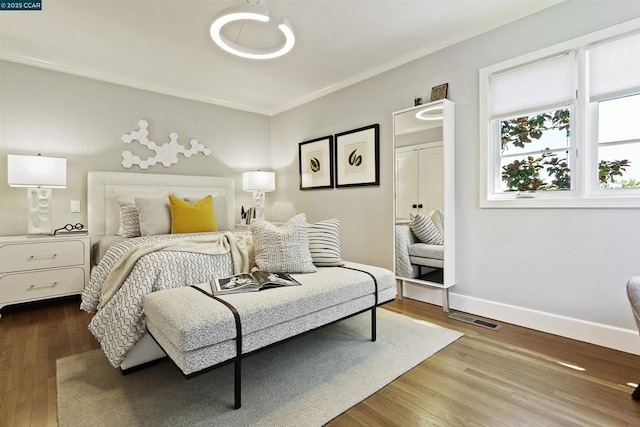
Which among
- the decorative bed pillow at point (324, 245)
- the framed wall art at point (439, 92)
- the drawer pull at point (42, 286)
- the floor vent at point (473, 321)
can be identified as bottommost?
the floor vent at point (473, 321)

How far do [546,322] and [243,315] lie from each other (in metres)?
2.29

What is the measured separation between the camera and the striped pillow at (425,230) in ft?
9.43

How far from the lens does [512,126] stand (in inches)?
103

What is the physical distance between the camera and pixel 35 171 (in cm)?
290

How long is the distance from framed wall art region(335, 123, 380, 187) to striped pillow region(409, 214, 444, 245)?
71 cm

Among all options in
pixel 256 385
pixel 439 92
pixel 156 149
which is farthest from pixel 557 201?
pixel 156 149

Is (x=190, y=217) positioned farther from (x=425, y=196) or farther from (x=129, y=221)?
(x=425, y=196)

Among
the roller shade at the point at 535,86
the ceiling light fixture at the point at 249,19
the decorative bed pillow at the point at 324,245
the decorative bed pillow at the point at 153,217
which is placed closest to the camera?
the ceiling light fixture at the point at 249,19

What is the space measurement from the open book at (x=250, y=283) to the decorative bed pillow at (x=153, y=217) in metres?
1.59

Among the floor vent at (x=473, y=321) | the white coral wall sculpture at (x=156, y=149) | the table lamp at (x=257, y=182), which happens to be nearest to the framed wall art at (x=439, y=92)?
the floor vent at (x=473, y=321)

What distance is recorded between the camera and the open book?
1765mm

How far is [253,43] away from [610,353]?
142 inches

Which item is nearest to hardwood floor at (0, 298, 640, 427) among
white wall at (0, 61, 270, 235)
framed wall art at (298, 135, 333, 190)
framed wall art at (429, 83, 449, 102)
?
white wall at (0, 61, 270, 235)

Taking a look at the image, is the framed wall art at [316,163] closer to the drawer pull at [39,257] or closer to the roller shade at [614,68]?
the roller shade at [614,68]
